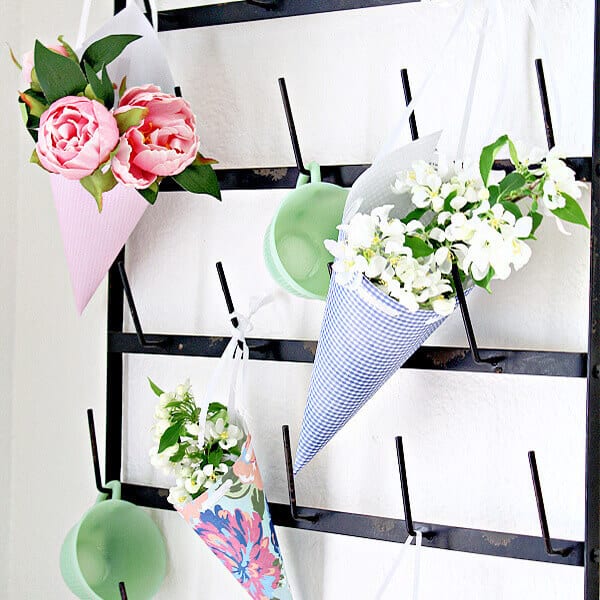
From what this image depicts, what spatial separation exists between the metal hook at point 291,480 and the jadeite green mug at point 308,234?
0.15 meters

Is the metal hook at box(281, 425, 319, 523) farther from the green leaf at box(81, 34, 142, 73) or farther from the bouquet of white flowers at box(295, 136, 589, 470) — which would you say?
the green leaf at box(81, 34, 142, 73)

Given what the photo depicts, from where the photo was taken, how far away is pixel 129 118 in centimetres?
92

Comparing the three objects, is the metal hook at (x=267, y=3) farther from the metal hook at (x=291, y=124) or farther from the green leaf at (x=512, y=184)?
the green leaf at (x=512, y=184)

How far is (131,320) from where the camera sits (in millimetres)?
1112

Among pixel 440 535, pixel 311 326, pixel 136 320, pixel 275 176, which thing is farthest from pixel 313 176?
pixel 440 535

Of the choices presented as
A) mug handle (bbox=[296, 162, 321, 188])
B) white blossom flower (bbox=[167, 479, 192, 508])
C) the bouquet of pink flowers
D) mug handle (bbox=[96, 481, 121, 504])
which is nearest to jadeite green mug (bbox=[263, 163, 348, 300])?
mug handle (bbox=[296, 162, 321, 188])

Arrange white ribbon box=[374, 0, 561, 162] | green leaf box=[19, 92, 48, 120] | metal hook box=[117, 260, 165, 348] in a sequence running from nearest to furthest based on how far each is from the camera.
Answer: white ribbon box=[374, 0, 561, 162] → green leaf box=[19, 92, 48, 120] → metal hook box=[117, 260, 165, 348]

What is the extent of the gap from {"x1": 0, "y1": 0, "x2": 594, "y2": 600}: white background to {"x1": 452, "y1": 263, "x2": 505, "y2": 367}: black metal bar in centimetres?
3

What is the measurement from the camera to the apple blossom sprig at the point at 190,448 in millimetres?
939

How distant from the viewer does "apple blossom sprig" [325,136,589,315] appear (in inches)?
29.5

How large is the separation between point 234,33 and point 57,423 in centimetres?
51

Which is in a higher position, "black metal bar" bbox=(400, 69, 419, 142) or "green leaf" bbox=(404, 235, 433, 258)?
"black metal bar" bbox=(400, 69, 419, 142)

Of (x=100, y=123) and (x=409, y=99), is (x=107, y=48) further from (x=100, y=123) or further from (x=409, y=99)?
(x=409, y=99)

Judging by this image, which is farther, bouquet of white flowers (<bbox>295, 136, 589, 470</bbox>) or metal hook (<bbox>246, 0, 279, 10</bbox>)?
metal hook (<bbox>246, 0, 279, 10</bbox>)
